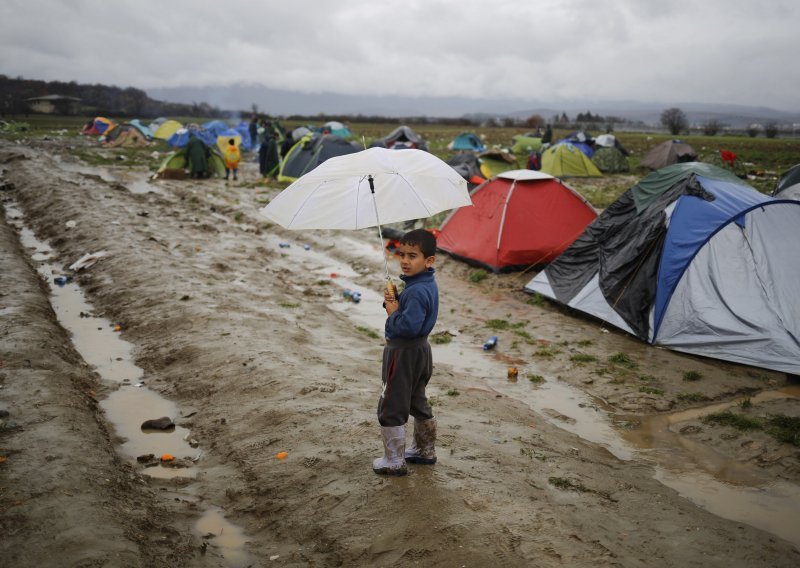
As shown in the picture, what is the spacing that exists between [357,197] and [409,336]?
118 centimetres

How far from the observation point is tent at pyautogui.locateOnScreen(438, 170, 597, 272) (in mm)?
11227

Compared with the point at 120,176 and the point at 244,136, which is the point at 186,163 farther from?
the point at 244,136

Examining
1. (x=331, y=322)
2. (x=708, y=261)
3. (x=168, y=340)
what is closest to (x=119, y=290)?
(x=168, y=340)

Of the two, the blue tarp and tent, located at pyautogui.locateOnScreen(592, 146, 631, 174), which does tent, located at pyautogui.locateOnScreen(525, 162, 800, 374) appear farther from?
tent, located at pyautogui.locateOnScreen(592, 146, 631, 174)

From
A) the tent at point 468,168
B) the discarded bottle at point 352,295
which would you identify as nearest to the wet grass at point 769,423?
the discarded bottle at point 352,295

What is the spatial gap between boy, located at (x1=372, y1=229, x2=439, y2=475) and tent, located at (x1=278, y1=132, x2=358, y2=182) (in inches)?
701

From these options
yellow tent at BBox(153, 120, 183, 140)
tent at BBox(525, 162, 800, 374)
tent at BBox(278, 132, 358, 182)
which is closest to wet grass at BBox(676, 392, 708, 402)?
tent at BBox(525, 162, 800, 374)

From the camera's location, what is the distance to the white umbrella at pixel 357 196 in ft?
14.1

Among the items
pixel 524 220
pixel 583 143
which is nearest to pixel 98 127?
pixel 583 143

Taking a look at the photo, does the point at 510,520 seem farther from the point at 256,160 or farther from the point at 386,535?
the point at 256,160

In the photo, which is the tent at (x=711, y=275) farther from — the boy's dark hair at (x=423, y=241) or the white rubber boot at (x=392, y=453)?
the boy's dark hair at (x=423, y=241)

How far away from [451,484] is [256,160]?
29922 mm

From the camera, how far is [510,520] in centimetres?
380

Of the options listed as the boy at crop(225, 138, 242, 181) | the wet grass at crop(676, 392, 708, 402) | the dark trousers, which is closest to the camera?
the dark trousers
